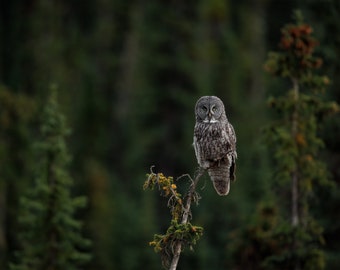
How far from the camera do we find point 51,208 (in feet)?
68.0

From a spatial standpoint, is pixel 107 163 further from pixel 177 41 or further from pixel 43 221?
pixel 43 221

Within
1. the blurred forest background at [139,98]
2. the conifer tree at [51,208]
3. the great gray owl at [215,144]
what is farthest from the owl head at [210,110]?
the blurred forest background at [139,98]

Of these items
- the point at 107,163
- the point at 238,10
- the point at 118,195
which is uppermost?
the point at 238,10

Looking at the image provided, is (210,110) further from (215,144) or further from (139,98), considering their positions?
(139,98)

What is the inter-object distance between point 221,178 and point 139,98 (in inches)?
2111

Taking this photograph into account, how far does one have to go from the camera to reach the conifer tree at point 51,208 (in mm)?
20672

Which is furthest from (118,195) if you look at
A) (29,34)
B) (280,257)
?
(280,257)

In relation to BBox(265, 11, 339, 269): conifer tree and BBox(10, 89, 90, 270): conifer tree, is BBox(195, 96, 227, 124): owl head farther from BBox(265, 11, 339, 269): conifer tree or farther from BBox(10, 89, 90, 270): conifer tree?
BBox(10, 89, 90, 270): conifer tree

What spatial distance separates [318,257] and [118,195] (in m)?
33.4

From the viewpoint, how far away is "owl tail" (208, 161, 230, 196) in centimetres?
1645

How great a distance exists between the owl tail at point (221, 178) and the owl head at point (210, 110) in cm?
76

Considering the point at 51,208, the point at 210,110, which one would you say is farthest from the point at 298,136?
the point at 51,208

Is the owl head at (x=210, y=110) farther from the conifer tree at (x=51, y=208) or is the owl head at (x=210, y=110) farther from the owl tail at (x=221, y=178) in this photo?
the conifer tree at (x=51, y=208)

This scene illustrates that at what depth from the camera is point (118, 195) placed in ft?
173
